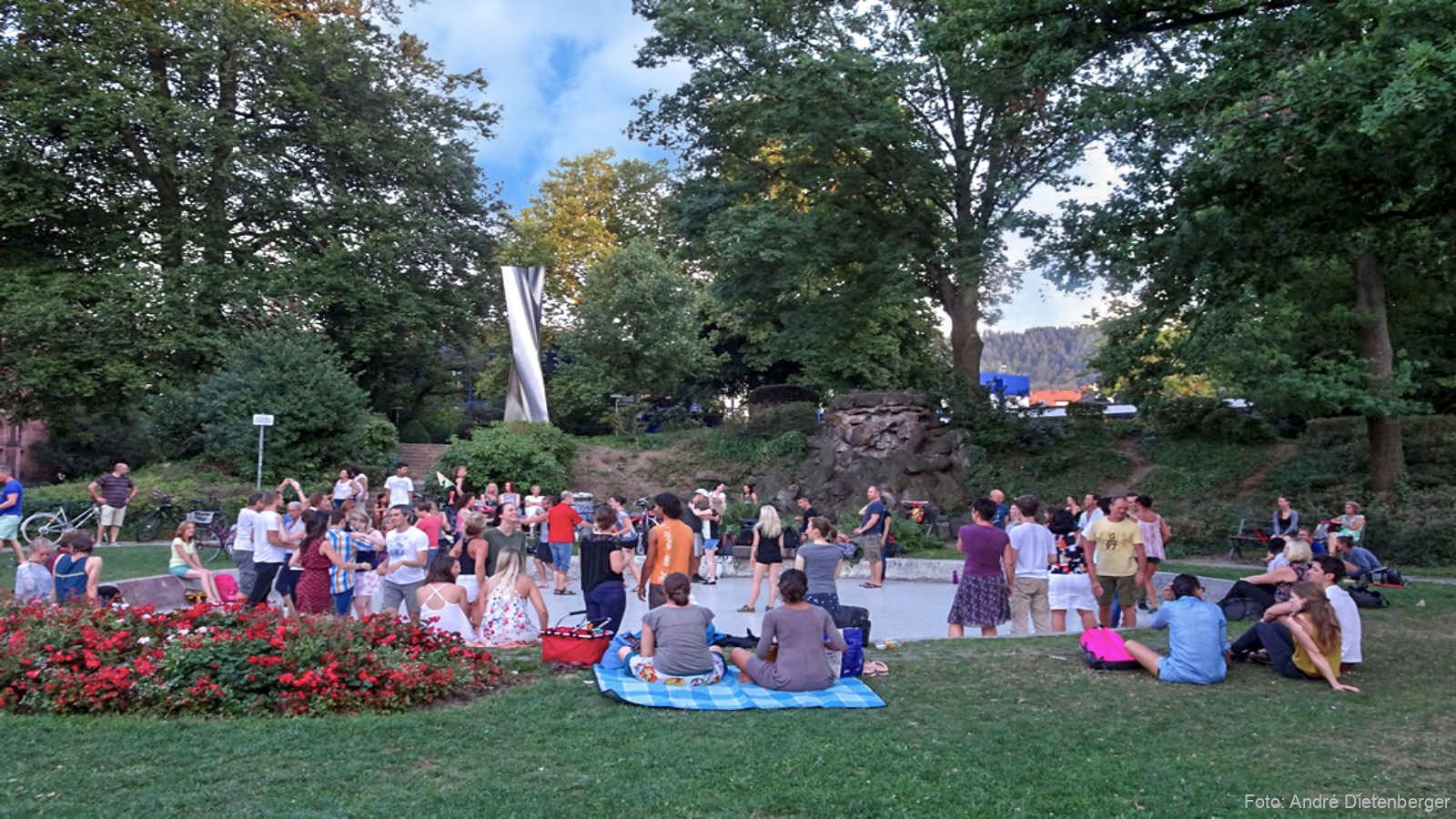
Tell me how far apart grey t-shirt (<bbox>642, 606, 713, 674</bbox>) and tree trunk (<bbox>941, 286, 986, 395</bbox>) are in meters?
21.1

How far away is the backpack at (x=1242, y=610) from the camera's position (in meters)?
10.6

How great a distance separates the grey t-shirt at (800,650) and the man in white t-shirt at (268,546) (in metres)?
5.52

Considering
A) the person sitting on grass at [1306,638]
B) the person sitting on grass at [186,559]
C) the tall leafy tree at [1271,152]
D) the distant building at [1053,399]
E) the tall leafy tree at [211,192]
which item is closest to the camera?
the person sitting on grass at [1306,638]

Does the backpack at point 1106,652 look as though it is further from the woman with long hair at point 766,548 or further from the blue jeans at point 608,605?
the woman with long hair at point 766,548

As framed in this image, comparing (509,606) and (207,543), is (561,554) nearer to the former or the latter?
(509,606)

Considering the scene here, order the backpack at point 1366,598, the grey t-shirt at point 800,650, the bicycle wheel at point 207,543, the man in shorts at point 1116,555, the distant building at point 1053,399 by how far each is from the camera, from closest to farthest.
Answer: the grey t-shirt at point 800,650 → the man in shorts at point 1116,555 → the backpack at point 1366,598 → the bicycle wheel at point 207,543 → the distant building at point 1053,399

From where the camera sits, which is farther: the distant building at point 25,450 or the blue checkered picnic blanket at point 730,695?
the distant building at point 25,450

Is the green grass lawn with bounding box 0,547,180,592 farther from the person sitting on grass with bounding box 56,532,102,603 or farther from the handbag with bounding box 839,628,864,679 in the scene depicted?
the handbag with bounding box 839,628,864,679

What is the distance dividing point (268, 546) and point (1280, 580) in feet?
32.8

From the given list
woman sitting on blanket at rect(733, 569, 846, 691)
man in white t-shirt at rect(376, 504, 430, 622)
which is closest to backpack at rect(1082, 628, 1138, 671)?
woman sitting on blanket at rect(733, 569, 846, 691)

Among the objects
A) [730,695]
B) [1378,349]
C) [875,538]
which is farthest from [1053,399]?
[730,695]

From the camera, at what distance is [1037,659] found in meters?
8.41

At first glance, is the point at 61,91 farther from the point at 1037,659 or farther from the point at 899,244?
the point at 1037,659

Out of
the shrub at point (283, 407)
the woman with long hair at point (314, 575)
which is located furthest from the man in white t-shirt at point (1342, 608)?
the shrub at point (283, 407)
